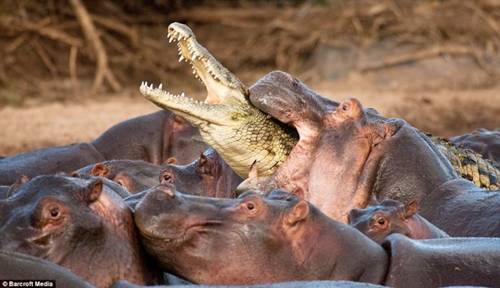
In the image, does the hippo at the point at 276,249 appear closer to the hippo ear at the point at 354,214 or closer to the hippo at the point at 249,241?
the hippo at the point at 249,241

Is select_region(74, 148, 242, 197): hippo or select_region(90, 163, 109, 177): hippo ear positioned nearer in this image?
select_region(90, 163, 109, 177): hippo ear

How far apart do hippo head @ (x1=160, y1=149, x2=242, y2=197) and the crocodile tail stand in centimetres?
89

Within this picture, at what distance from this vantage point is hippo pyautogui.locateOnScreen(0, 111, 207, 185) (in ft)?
23.6

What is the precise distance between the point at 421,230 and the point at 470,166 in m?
1.30

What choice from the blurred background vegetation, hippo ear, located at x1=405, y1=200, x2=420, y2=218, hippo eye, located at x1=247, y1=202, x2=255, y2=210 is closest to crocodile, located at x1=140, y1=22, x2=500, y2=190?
hippo ear, located at x1=405, y1=200, x2=420, y2=218

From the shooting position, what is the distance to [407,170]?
5262 millimetres

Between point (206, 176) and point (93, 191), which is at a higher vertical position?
point (93, 191)

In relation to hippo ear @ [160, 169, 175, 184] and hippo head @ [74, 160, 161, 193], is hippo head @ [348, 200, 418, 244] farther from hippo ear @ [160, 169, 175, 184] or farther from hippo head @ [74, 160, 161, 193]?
hippo head @ [74, 160, 161, 193]

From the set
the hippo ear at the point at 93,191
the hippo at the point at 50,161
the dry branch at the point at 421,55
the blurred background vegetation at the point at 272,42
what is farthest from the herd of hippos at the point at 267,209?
the dry branch at the point at 421,55

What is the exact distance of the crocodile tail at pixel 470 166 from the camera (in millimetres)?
5742

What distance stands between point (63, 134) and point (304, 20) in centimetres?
445

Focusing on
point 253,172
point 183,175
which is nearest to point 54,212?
point 253,172

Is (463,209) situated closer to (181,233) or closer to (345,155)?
(345,155)

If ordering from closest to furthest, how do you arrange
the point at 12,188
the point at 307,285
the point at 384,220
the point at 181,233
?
the point at 307,285 → the point at 181,233 → the point at 12,188 → the point at 384,220
